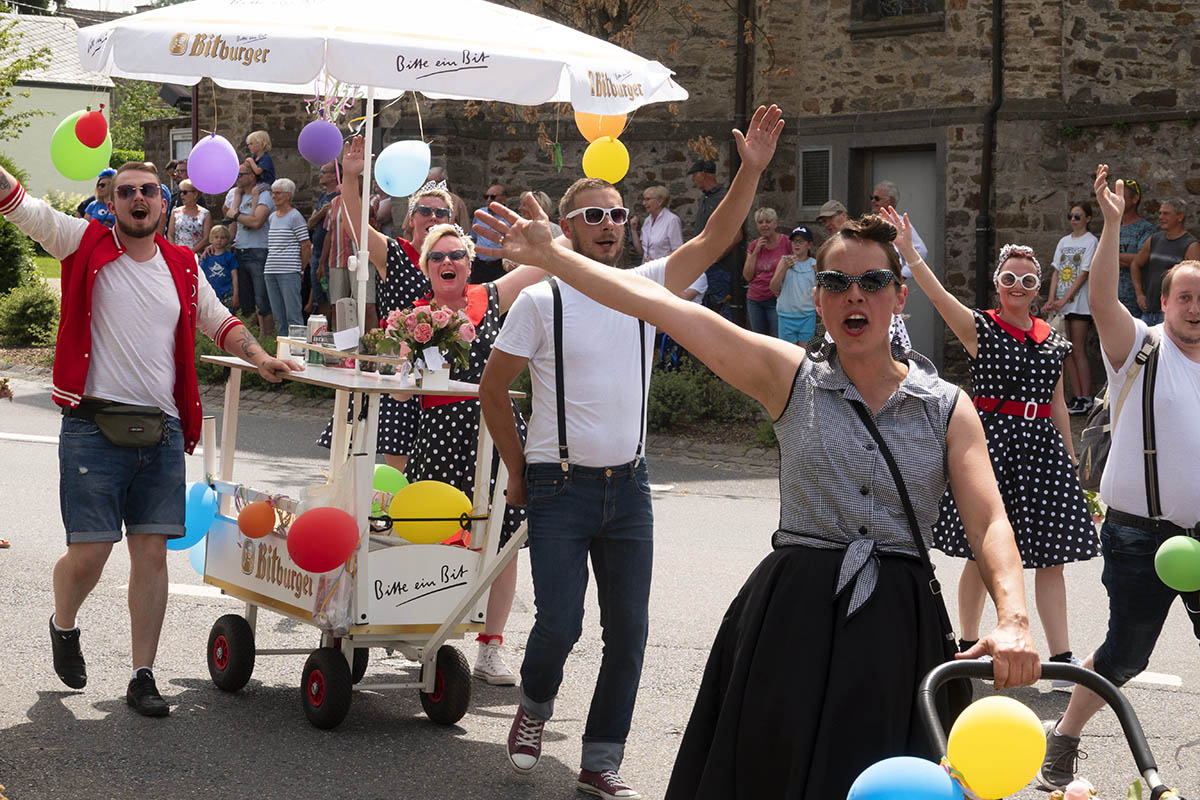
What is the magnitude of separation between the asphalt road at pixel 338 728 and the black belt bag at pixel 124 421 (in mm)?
1096

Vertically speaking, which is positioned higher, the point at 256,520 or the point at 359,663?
the point at 256,520

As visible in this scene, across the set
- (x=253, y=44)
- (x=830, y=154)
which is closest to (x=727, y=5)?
(x=830, y=154)

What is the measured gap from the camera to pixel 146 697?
6.18 metres

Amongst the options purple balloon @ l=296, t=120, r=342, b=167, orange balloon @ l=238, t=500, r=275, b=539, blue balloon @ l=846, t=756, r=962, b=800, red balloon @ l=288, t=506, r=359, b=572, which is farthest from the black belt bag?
blue balloon @ l=846, t=756, r=962, b=800

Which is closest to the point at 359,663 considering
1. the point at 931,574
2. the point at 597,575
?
the point at 597,575

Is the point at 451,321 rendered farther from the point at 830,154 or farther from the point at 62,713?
the point at 830,154

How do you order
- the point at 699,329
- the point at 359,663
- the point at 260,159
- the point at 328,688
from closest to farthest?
1. the point at 699,329
2. the point at 328,688
3. the point at 359,663
4. the point at 260,159

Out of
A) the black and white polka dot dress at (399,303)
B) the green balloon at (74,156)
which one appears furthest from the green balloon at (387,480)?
the green balloon at (74,156)

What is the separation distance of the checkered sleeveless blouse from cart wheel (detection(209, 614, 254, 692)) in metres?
3.51

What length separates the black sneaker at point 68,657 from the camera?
20.6ft

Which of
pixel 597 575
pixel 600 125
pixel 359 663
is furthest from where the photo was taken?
pixel 600 125

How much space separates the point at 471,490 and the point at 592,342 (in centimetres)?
173

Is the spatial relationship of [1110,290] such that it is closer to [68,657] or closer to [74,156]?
[68,657]

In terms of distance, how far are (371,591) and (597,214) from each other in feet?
5.81
